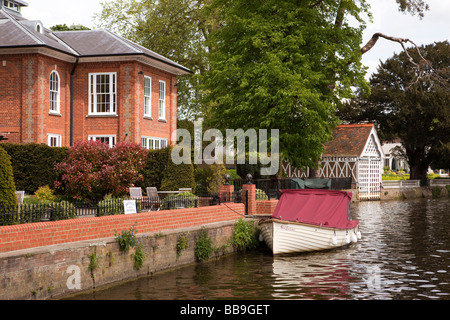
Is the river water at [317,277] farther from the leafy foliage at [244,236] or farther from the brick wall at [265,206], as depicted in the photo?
the brick wall at [265,206]

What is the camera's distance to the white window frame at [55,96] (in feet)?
102

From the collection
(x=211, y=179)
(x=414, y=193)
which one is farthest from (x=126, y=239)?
(x=414, y=193)

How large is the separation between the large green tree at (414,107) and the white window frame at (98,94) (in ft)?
112

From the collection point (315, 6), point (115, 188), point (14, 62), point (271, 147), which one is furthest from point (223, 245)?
point (315, 6)

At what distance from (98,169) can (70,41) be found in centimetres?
1358

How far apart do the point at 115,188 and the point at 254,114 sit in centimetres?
1256

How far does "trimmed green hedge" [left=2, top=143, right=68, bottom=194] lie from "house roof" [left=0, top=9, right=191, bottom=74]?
6181 millimetres

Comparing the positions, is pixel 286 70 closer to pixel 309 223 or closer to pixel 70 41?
pixel 70 41

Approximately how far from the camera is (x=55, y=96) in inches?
1239

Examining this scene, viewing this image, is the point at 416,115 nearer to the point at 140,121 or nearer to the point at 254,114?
the point at 254,114

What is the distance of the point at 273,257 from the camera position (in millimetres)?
19234

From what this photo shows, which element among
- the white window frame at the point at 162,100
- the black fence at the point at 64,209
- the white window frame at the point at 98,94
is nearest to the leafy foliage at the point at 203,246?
the black fence at the point at 64,209
